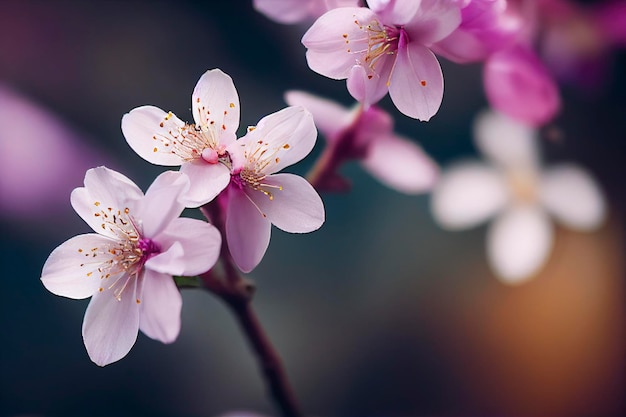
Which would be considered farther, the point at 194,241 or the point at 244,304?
the point at 244,304

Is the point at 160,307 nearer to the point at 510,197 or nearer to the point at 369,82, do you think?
the point at 369,82

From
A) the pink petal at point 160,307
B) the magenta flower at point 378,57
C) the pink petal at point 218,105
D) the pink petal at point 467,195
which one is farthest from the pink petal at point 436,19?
the pink petal at point 467,195

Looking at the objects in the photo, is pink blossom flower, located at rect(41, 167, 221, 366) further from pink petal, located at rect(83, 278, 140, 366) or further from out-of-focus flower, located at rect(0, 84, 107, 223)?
out-of-focus flower, located at rect(0, 84, 107, 223)

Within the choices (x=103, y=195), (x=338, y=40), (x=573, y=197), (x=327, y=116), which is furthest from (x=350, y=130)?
(x=573, y=197)

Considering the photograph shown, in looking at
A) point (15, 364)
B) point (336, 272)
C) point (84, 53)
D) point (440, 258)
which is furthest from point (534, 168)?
point (15, 364)

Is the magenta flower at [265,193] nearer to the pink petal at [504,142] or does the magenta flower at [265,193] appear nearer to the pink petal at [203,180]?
the pink petal at [203,180]

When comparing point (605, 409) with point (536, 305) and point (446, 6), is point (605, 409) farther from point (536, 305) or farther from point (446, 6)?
point (446, 6)

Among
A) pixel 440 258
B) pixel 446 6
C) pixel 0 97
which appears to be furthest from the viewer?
pixel 440 258
